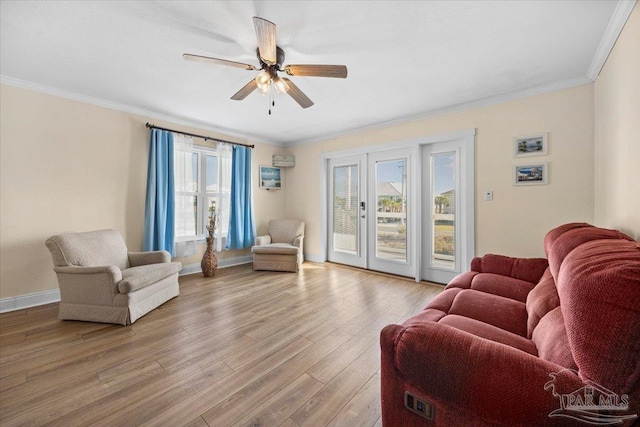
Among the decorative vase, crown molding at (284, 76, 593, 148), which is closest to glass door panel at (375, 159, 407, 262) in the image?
crown molding at (284, 76, 593, 148)

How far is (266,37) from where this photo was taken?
5.66 feet

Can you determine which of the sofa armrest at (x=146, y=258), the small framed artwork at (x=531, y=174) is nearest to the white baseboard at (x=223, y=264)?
the sofa armrest at (x=146, y=258)

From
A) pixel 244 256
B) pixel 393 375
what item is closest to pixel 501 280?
pixel 393 375

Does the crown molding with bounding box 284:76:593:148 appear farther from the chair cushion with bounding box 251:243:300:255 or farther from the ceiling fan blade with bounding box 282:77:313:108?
the chair cushion with bounding box 251:243:300:255

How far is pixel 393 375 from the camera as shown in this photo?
1.00 meters

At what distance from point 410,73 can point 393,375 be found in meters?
2.67

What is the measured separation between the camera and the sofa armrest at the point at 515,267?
2.04 m

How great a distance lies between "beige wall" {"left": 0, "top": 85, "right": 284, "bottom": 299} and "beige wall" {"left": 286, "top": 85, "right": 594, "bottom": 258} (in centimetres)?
424

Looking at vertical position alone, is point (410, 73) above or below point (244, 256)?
above

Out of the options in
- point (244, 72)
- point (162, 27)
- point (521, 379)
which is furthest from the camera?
point (244, 72)

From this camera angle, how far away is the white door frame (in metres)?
3.29

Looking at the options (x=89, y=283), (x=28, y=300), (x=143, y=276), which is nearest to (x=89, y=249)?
(x=89, y=283)

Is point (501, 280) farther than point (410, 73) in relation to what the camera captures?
No

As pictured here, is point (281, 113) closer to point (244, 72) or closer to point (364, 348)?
point (244, 72)
